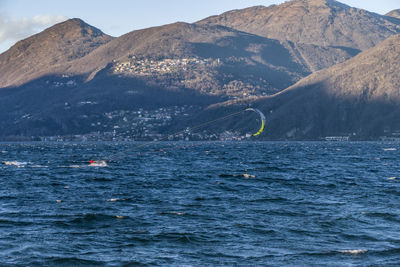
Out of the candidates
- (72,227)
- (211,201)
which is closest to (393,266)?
(72,227)

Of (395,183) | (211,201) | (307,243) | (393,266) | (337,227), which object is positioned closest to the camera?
(393,266)

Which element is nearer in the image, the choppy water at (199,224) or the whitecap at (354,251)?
the choppy water at (199,224)

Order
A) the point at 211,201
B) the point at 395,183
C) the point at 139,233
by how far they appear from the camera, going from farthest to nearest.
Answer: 1. the point at 395,183
2. the point at 211,201
3. the point at 139,233

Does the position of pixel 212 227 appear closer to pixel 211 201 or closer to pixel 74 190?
pixel 211 201

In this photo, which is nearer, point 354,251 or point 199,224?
point 354,251

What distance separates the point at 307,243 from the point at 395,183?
29.4m

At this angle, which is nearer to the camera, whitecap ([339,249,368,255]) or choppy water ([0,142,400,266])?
choppy water ([0,142,400,266])

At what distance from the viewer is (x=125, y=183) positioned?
54719 mm

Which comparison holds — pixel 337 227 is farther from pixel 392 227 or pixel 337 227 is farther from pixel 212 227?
pixel 212 227

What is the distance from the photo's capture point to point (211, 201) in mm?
41188

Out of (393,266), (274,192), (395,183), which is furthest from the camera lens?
(395,183)

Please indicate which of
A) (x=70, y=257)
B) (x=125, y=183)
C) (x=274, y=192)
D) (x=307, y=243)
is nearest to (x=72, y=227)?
(x=70, y=257)

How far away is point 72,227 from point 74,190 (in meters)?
18.0

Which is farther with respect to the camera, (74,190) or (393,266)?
(74,190)
